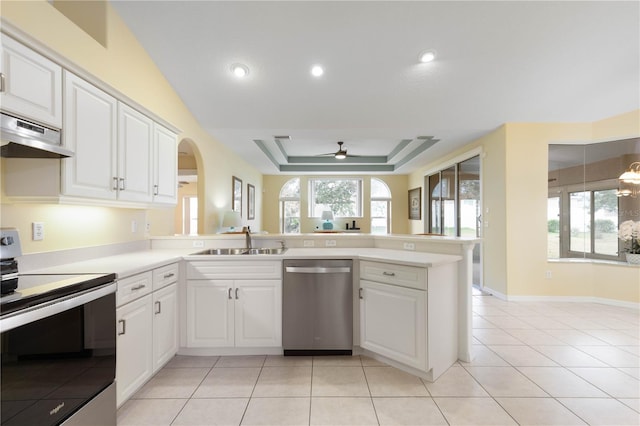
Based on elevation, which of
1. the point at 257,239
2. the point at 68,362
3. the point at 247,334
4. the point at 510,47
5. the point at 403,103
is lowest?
the point at 247,334

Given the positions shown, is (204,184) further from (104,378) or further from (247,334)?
(104,378)

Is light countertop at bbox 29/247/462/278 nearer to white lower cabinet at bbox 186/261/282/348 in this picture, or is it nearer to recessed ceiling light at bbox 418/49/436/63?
white lower cabinet at bbox 186/261/282/348

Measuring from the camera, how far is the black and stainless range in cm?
115

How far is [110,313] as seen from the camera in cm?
163

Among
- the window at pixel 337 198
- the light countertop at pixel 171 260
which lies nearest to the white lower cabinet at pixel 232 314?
the light countertop at pixel 171 260

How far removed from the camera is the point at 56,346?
131 cm

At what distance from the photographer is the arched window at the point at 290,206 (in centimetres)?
916

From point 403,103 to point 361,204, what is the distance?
214 inches

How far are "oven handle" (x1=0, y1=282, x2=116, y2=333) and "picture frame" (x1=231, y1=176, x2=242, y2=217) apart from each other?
168 inches

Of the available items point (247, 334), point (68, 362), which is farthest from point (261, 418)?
point (68, 362)

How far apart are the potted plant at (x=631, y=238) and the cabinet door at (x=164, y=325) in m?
5.82

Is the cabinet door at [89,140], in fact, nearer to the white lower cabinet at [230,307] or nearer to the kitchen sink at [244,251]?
the white lower cabinet at [230,307]

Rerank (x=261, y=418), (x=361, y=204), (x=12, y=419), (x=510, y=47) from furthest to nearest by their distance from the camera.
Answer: (x=361, y=204) < (x=510, y=47) < (x=261, y=418) < (x=12, y=419)

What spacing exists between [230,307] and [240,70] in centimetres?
262
